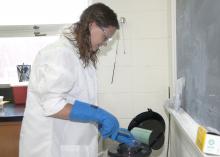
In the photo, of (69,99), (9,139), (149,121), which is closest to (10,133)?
(9,139)

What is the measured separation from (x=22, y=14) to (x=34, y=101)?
4.30ft

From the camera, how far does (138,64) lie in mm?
2312

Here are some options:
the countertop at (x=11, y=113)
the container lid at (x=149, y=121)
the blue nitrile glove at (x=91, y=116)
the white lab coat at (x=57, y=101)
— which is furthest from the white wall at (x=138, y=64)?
the blue nitrile glove at (x=91, y=116)

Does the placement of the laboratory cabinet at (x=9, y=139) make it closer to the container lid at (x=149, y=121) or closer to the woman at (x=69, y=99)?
the woman at (x=69, y=99)

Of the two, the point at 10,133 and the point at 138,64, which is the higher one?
the point at 138,64

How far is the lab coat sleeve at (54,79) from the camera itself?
1.24 m

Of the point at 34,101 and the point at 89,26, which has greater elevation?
the point at 89,26

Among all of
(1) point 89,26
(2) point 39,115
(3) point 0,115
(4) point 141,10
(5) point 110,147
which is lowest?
(5) point 110,147

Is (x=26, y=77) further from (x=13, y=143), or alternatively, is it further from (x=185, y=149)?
(x=185, y=149)

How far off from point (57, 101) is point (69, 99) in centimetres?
14

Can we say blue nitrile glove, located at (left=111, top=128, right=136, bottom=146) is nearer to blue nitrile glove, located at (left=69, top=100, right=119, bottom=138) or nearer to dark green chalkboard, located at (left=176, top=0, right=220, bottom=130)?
blue nitrile glove, located at (left=69, top=100, right=119, bottom=138)

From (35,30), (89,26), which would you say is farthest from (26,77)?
(89,26)

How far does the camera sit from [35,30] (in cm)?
249

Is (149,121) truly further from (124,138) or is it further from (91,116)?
(91,116)
